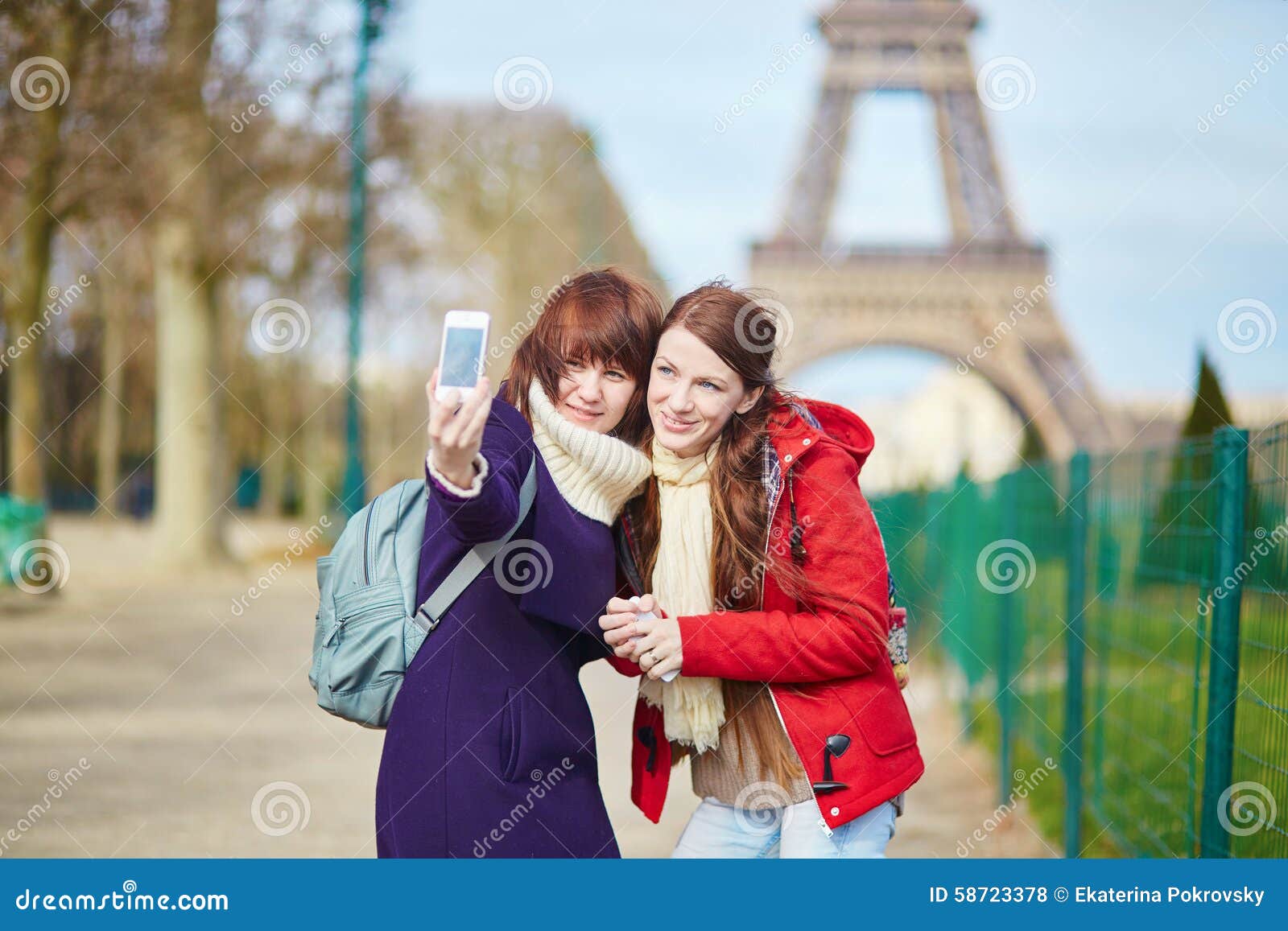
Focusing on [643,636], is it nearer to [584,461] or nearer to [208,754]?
[584,461]

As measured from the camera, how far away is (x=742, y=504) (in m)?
2.58

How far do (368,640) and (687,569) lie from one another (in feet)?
2.00

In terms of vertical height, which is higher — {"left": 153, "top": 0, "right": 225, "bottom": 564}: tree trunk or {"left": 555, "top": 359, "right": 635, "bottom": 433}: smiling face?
{"left": 153, "top": 0, "right": 225, "bottom": 564}: tree trunk

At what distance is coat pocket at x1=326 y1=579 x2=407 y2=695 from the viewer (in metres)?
2.35

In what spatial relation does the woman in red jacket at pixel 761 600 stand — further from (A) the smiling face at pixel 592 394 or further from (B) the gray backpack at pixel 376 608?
(B) the gray backpack at pixel 376 608

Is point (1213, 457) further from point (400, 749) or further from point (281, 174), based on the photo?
point (281, 174)

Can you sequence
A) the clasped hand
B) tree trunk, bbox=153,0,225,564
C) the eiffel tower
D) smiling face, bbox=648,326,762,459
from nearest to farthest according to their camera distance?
1. the clasped hand
2. smiling face, bbox=648,326,762,459
3. tree trunk, bbox=153,0,225,564
4. the eiffel tower

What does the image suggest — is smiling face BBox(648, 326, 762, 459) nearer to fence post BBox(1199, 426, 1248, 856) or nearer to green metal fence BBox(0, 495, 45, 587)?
fence post BBox(1199, 426, 1248, 856)

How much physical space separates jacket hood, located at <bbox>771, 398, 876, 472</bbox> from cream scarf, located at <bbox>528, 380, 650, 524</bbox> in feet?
1.06

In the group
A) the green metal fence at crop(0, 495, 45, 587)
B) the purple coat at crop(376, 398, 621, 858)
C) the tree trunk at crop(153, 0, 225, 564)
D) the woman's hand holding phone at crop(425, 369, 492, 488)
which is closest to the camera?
the woman's hand holding phone at crop(425, 369, 492, 488)

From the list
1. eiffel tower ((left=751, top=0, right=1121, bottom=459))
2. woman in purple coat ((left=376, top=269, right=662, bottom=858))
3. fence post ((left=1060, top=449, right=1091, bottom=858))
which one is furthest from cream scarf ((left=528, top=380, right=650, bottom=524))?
eiffel tower ((left=751, top=0, right=1121, bottom=459))

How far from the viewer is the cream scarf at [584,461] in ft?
7.86

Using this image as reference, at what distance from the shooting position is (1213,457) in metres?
3.67

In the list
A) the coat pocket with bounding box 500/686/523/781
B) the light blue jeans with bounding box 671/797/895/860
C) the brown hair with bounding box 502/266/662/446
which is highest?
the brown hair with bounding box 502/266/662/446
